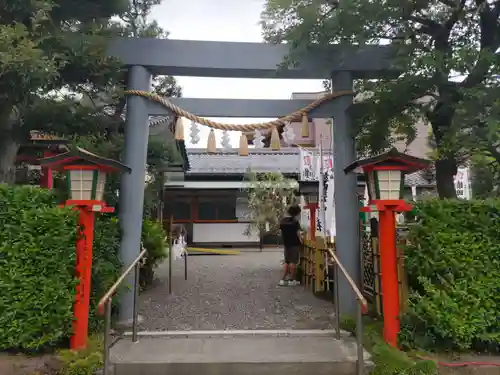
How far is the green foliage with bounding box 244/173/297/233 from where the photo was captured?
16250mm

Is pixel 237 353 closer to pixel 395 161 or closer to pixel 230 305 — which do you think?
pixel 230 305

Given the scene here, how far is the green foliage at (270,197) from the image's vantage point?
16.2m

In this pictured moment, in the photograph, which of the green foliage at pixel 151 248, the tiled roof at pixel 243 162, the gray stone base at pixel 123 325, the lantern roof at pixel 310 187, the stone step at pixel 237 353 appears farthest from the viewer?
the tiled roof at pixel 243 162

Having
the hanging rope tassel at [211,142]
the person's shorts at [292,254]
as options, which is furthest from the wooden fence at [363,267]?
the hanging rope tassel at [211,142]

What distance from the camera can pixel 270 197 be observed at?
1633 cm

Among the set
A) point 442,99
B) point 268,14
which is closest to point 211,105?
point 268,14

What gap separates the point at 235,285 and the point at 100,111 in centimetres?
462

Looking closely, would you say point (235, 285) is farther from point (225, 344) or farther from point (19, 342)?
point (19, 342)

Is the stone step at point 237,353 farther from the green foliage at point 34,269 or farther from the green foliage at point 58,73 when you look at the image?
the green foliage at point 58,73

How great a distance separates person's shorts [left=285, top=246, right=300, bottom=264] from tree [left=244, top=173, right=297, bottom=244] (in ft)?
23.5

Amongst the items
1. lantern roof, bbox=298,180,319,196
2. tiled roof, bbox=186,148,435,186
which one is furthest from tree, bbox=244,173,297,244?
lantern roof, bbox=298,180,319,196

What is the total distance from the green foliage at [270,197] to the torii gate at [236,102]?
32.5 feet

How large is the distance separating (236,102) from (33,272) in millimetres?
3547

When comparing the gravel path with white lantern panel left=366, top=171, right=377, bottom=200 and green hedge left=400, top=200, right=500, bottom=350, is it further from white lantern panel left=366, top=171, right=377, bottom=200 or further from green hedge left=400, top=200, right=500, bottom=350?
white lantern panel left=366, top=171, right=377, bottom=200
